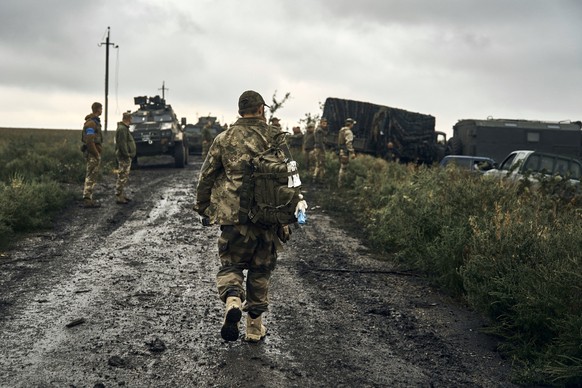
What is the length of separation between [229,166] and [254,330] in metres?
1.25

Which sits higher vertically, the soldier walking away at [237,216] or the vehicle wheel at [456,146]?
the vehicle wheel at [456,146]

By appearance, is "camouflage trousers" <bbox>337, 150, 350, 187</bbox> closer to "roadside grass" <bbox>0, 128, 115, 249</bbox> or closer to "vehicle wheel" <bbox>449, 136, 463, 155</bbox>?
Result: "roadside grass" <bbox>0, 128, 115, 249</bbox>

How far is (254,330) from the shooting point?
5.12 m

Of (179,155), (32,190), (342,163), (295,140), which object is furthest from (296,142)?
(32,190)

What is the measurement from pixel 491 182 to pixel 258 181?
606 cm

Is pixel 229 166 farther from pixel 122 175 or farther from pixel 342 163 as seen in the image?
pixel 342 163

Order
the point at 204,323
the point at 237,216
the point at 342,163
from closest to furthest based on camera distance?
the point at 237,216 → the point at 204,323 → the point at 342,163

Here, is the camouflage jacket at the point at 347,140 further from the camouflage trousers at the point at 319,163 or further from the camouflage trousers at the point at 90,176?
the camouflage trousers at the point at 90,176

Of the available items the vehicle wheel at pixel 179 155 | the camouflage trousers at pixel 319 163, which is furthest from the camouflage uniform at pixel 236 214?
the vehicle wheel at pixel 179 155

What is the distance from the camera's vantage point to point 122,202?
13.4 meters

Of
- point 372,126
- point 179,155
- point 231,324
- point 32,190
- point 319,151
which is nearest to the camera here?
point 231,324

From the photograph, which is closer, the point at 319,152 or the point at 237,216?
the point at 237,216

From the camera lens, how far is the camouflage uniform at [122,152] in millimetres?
13328

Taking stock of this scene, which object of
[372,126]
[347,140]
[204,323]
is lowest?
[204,323]
